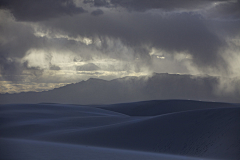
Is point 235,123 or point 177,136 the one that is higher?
point 235,123

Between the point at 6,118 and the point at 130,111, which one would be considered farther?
the point at 130,111

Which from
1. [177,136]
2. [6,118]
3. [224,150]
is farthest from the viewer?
[6,118]

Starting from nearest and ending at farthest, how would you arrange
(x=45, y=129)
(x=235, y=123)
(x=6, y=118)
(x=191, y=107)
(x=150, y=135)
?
(x=235, y=123) < (x=150, y=135) < (x=45, y=129) < (x=6, y=118) < (x=191, y=107)

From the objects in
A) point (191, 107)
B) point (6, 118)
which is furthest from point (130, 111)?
point (6, 118)

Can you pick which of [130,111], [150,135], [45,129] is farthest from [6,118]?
[130,111]

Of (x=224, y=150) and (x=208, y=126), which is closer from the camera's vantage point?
(x=224, y=150)

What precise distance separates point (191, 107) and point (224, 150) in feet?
244

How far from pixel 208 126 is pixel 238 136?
4.19 m

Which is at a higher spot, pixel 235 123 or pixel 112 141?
pixel 235 123

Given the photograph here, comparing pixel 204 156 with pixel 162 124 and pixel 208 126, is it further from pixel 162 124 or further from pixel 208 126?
pixel 162 124

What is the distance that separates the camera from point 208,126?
2472 centimetres

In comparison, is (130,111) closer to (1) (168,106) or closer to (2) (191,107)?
(1) (168,106)

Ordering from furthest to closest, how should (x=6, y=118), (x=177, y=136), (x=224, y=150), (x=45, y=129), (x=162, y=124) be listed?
1. (x=6, y=118)
2. (x=45, y=129)
3. (x=162, y=124)
4. (x=177, y=136)
5. (x=224, y=150)

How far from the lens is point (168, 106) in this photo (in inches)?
3725
